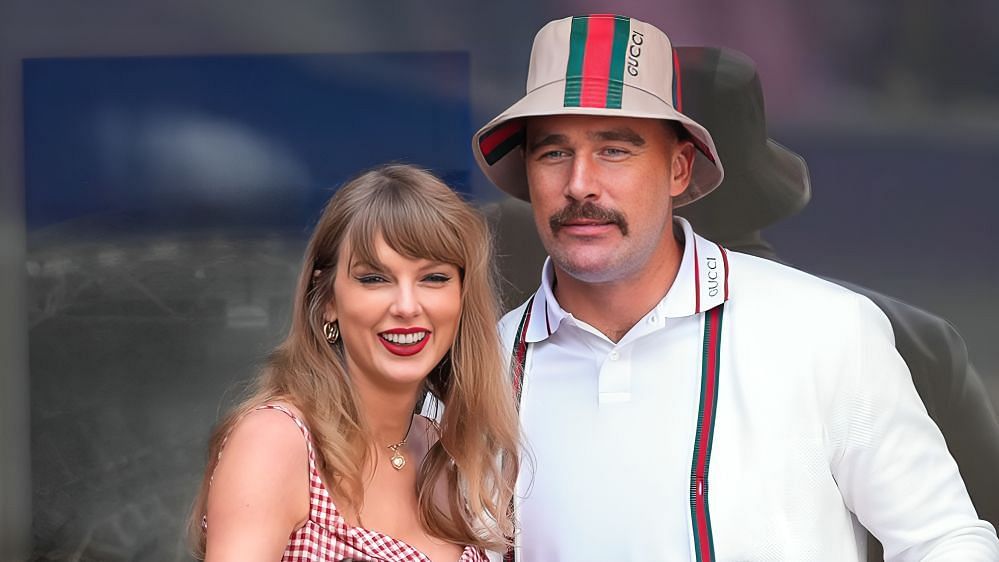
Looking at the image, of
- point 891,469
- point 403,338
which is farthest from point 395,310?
point 891,469

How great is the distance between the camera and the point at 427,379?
239 centimetres

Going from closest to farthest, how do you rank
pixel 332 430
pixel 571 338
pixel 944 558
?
pixel 332 430
pixel 944 558
pixel 571 338

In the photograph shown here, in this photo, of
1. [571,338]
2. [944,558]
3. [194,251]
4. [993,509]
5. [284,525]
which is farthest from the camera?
[194,251]

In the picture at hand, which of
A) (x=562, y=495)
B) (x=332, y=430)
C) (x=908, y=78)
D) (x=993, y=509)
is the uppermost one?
(x=908, y=78)

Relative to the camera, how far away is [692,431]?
2.34 m

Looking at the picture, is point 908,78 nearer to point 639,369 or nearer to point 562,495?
point 639,369

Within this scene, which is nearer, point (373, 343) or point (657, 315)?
point (373, 343)

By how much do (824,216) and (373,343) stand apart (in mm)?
1617

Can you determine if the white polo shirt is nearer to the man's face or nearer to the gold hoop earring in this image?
the man's face

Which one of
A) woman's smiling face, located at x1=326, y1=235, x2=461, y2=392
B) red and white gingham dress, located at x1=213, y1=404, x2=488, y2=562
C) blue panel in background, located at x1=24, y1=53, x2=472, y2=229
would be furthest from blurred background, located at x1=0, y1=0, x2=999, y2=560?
red and white gingham dress, located at x1=213, y1=404, x2=488, y2=562

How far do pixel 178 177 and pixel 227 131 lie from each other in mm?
178

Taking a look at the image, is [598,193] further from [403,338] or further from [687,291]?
[403,338]

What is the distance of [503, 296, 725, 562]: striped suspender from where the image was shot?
2266 mm

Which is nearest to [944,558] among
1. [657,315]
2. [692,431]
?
[692,431]
